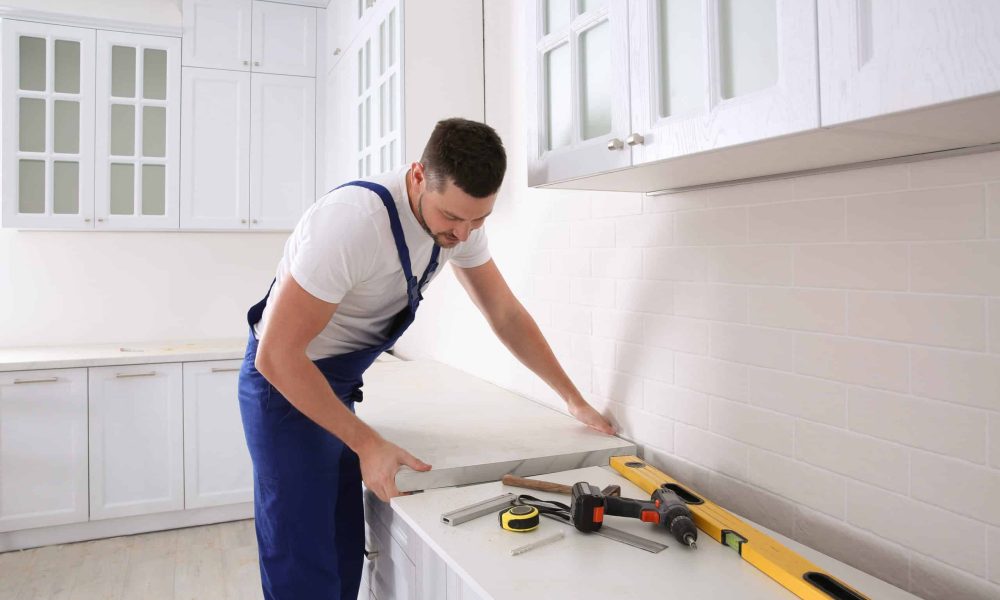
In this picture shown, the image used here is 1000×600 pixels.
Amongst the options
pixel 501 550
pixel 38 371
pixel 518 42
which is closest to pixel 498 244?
pixel 518 42

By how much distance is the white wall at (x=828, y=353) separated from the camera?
3.28 feet

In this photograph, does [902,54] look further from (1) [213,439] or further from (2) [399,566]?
(1) [213,439]

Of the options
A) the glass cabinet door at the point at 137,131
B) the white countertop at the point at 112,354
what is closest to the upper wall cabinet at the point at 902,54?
the white countertop at the point at 112,354

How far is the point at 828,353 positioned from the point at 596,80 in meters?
0.66

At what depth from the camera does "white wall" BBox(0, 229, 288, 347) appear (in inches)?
Answer: 145

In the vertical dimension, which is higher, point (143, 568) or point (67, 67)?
point (67, 67)

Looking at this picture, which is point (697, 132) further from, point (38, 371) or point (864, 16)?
point (38, 371)

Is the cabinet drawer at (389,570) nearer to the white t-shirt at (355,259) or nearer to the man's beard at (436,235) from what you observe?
the white t-shirt at (355,259)

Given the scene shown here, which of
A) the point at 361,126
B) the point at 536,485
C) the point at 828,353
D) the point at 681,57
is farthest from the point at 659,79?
the point at 361,126

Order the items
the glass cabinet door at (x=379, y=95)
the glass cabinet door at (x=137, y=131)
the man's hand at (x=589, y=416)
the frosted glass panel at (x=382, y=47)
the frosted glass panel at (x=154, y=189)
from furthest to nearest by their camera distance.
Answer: the frosted glass panel at (x=154, y=189) → the glass cabinet door at (x=137, y=131) → the frosted glass panel at (x=382, y=47) → the glass cabinet door at (x=379, y=95) → the man's hand at (x=589, y=416)

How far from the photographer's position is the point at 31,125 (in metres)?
3.43

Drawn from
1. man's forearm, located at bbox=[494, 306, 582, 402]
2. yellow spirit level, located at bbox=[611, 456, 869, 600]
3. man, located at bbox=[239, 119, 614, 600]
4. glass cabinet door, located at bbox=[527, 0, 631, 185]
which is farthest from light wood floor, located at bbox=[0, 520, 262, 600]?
glass cabinet door, located at bbox=[527, 0, 631, 185]

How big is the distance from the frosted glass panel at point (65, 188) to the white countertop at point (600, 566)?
3.10m

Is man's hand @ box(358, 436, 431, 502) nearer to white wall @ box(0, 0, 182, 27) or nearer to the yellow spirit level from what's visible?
the yellow spirit level
